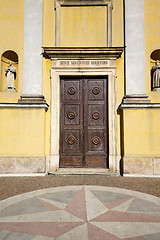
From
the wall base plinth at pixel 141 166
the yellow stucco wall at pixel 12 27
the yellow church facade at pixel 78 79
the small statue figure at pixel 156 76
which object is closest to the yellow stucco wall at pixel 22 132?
the yellow church facade at pixel 78 79

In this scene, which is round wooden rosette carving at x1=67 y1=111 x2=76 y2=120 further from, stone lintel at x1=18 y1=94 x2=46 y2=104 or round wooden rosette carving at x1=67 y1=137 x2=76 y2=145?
stone lintel at x1=18 y1=94 x2=46 y2=104

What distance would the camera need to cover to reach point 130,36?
21.3 feet

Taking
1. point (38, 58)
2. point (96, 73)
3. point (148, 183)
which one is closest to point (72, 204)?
point (148, 183)

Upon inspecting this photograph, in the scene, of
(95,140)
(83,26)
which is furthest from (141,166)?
(83,26)

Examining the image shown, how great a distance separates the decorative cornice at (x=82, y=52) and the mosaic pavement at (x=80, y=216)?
453 centimetres

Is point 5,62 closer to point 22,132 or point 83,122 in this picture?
point 22,132

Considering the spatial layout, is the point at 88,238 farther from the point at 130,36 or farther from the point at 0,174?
the point at 130,36

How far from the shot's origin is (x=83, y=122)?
6656 millimetres

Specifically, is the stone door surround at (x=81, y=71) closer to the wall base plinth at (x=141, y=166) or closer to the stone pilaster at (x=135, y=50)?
the stone pilaster at (x=135, y=50)

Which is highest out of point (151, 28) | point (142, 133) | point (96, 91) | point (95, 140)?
point (151, 28)

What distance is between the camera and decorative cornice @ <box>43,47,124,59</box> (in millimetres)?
6434

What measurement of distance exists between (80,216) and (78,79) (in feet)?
16.2

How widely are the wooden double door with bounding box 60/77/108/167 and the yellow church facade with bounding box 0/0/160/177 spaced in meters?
0.03

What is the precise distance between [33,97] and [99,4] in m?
4.13
